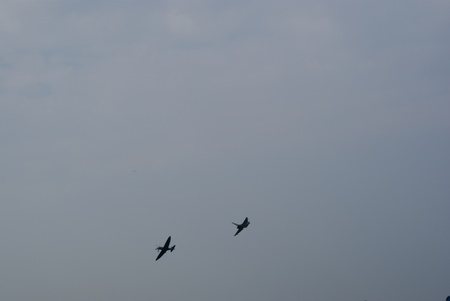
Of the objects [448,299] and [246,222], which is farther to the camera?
[246,222]

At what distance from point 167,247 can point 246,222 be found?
827 inches

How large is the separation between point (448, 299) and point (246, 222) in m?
64.2

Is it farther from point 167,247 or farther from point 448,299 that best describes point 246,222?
point 448,299

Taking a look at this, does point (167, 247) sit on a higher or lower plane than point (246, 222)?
lower

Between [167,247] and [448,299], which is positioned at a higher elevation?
[167,247]

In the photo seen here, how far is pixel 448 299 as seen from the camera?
73.4 meters

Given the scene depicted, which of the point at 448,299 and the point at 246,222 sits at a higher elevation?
the point at 246,222

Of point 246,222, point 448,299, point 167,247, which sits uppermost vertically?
point 246,222

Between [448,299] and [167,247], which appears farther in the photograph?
[167,247]

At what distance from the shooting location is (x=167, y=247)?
127500mm

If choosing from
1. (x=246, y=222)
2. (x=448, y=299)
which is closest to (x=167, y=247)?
(x=246, y=222)

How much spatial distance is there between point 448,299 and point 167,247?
71.1 metres
